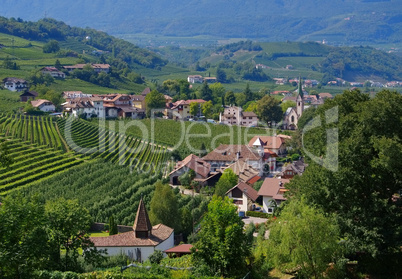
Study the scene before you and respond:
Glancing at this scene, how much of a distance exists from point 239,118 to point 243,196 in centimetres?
3651

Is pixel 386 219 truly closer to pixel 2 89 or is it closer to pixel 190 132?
pixel 190 132

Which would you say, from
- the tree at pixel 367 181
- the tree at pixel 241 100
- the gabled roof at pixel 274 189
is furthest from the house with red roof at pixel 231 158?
the tree at pixel 241 100

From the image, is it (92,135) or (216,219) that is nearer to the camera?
(216,219)

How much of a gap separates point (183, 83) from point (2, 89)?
107 ft

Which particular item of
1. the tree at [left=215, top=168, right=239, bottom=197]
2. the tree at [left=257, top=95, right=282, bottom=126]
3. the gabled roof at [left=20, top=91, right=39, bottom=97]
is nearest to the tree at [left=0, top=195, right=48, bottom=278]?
the tree at [left=215, top=168, right=239, bottom=197]

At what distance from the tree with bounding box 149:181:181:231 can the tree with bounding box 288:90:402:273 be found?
1145cm

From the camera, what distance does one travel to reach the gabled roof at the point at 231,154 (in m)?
53.7

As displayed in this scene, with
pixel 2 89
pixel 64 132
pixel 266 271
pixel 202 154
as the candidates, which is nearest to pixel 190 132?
pixel 202 154

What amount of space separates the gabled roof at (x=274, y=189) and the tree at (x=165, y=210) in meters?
9.38

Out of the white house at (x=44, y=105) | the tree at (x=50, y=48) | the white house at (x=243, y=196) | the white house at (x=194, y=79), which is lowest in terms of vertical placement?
the white house at (x=243, y=196)

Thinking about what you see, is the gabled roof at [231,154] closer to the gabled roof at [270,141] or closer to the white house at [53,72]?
A: the gabled roof at [270,141]

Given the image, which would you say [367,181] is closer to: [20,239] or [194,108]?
[20,239]

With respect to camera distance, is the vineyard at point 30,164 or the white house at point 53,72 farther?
the white house at point 53,72

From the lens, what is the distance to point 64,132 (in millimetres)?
55500
